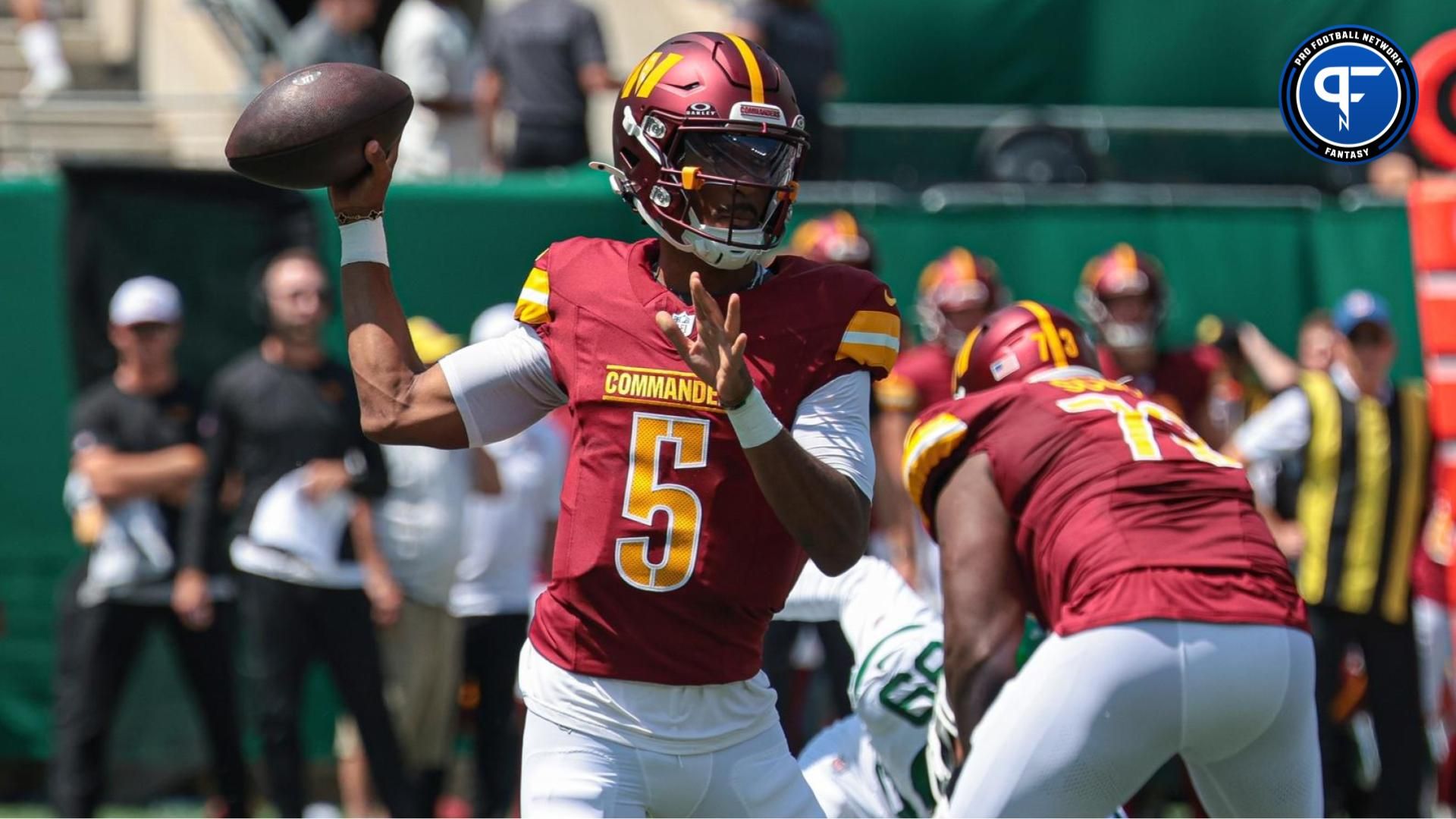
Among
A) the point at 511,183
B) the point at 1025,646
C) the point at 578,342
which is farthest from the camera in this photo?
the point at 511,183

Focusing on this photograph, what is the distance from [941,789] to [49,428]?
15.7 ft

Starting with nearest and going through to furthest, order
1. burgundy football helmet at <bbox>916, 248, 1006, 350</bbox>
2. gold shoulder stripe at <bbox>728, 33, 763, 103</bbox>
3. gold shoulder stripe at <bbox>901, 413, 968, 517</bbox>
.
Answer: gold shoulder stripe at <bbox>728, 33, 763, 103</bbox> < gold shoulder stripe at <bbox>901, 413, 968, 517</bbox> < burgundy football helmet at <bbox>916, 248, 1006, 350</bbox>

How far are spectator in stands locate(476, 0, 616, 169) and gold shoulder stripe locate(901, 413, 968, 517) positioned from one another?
4.99 meters

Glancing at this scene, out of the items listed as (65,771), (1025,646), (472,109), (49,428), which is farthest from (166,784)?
(1025,646)

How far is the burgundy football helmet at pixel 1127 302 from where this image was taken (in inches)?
291

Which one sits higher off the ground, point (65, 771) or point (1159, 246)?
point (1159, 246)

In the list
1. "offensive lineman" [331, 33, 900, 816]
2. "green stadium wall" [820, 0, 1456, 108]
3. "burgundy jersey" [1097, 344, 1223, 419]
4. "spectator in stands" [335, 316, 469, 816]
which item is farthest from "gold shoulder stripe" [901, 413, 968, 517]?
"green stadium wall" [820, 0, 1456, 108]

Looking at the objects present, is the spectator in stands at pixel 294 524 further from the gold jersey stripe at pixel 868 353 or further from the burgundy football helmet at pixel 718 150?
the gold jersey stripe at pixel 868 353

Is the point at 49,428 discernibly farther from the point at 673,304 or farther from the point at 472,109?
the point at 673,304

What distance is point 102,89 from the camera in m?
11.2

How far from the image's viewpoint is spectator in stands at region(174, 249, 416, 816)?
6664 mm

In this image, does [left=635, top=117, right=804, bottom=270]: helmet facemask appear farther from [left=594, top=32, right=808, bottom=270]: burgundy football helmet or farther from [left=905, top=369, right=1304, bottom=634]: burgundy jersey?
[left=905, top=369, right=1304, bottom=634]: burgundy jersey

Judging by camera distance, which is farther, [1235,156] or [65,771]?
[1235,156]

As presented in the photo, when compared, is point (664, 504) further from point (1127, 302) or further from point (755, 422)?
point (1127, 302)
